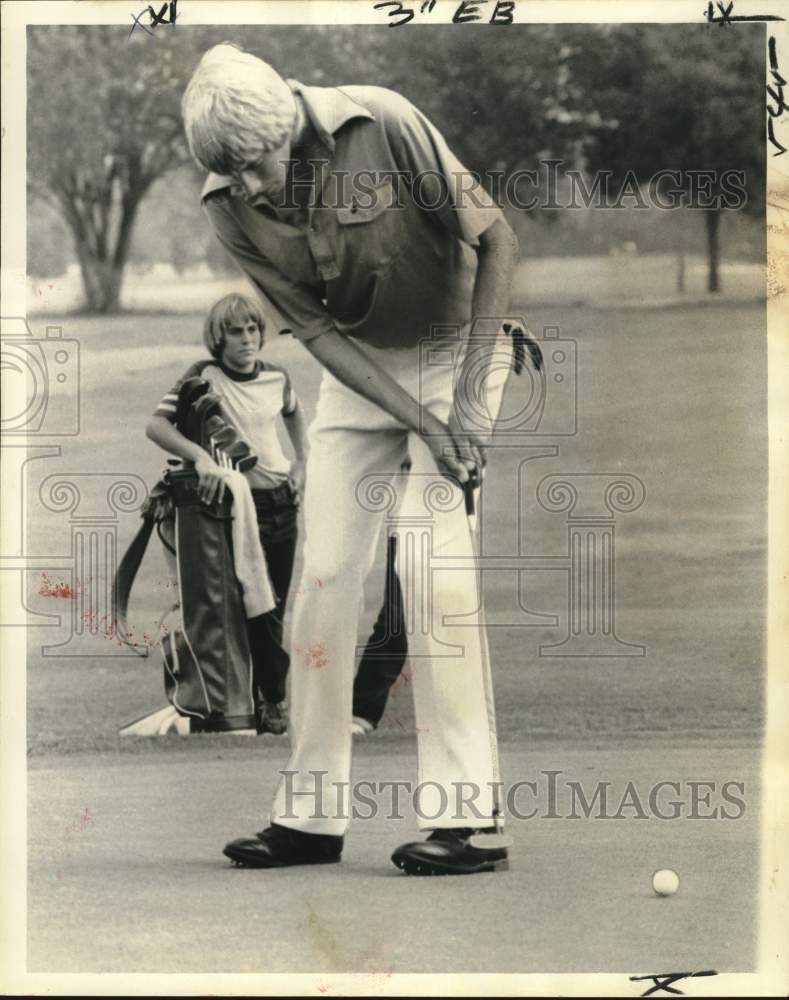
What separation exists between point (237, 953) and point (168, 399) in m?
1.70

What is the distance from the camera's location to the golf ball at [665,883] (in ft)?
16.4

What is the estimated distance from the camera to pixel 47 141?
16.7 feet

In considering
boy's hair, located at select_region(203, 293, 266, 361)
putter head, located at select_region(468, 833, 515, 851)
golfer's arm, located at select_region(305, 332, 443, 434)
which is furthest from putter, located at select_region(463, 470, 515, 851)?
boy's hair, located at select_region(203, 293, 266, 361)

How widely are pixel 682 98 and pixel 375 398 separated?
1.33 metres

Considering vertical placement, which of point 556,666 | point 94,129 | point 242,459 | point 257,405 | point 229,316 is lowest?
point 556,666

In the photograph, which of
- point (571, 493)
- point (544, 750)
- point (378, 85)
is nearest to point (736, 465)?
point (571, 493)

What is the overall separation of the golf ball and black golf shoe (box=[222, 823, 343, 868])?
97cm

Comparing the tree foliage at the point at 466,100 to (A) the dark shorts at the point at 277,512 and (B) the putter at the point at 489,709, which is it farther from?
(B) the putter at the point at 489,709

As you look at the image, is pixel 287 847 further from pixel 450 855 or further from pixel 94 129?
pixel 94 129

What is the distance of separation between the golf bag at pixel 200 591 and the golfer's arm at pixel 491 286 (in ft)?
2.61

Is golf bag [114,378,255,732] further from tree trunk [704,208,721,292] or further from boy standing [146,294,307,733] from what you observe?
tree trunk [704,208,721,292]

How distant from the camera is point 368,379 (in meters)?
5.07

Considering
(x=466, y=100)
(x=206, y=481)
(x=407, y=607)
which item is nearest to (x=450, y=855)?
(x=407, y=607)

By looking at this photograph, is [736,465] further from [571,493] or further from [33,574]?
[33,574]
